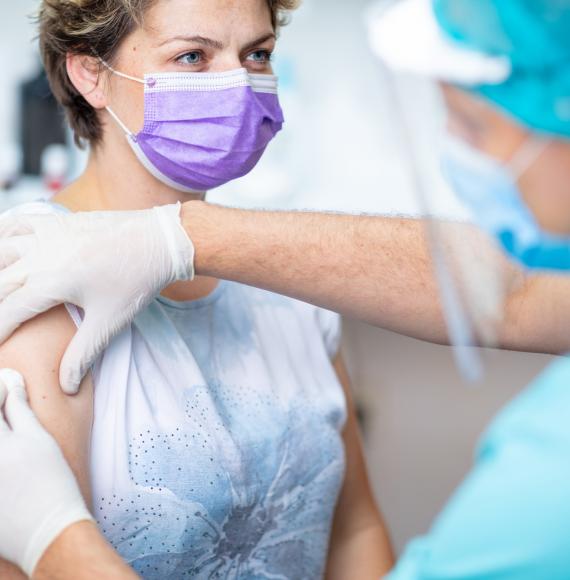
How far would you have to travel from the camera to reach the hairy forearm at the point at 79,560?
1.17m

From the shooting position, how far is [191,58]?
61.8 inches

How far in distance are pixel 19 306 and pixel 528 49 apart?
0.79 m

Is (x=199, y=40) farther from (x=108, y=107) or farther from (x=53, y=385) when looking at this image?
(x=53, y=385)

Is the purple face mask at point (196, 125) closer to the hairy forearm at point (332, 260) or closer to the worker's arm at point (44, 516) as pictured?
the hairy forearm at point (332, 260)

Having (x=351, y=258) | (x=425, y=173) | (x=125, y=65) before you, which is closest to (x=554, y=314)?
(x=351, y=258)

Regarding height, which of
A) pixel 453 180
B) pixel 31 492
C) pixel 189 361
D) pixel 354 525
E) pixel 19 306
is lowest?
pixel 354 525

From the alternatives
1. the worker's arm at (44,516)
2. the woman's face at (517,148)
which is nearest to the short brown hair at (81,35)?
the worker's arm at (44,516)

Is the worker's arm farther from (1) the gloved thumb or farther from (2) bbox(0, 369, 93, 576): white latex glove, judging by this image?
(1) the gloved thumb

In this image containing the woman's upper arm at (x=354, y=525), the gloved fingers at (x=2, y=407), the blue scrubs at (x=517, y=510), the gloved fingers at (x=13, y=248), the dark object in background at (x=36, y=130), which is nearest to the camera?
the blue scrubs at (x=517, y=510)

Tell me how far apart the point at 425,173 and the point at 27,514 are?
0.66 m

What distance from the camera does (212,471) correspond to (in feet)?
4.85

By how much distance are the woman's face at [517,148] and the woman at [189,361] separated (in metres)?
0.66

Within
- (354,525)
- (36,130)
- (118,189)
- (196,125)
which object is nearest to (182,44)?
(196,125)

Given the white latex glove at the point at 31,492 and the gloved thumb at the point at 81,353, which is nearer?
the white latex glove at the point at 31,492
